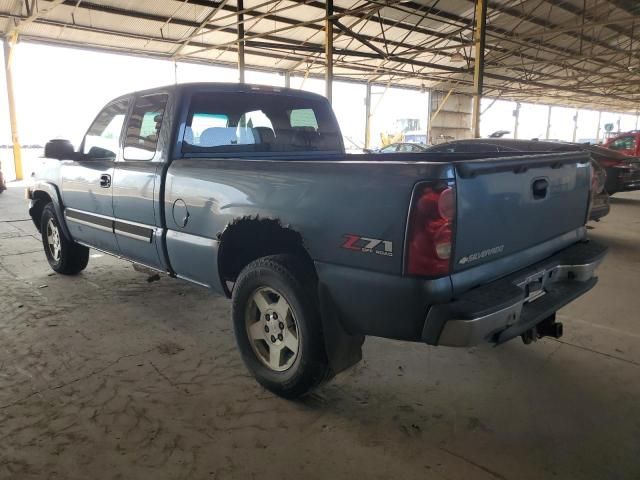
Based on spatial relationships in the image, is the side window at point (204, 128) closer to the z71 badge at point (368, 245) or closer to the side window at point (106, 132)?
the side window at point (106, 132)

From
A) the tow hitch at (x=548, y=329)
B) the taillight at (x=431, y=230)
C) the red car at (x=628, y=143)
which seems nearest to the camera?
the taillight at (x=431, y=230)

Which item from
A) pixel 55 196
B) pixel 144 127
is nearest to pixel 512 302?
pixel 144 127

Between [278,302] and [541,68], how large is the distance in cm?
2575

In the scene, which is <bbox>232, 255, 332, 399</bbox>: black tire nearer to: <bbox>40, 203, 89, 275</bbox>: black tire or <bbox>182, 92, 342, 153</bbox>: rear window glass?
<bbox>182, 92, 342, 153</bbox>: rear window glass

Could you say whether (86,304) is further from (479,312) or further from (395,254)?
(479,312)

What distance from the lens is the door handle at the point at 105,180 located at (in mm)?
3834

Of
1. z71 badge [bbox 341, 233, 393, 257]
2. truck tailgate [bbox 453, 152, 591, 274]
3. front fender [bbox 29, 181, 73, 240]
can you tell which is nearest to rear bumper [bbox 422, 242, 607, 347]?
truck tailgate [bbox 453, 152, 591, 274]

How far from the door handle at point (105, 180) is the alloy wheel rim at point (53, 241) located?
4.65ft

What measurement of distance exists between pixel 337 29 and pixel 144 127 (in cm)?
1335

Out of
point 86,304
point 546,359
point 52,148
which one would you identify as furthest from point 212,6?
point 546,359

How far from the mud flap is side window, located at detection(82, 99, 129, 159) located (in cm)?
251

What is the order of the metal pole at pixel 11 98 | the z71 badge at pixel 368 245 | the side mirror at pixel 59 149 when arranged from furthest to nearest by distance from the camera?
1. the metal pole at pixel 11 98
2. the side mirror at pixel 59 149
3. the z71 badge at pixel 368 245

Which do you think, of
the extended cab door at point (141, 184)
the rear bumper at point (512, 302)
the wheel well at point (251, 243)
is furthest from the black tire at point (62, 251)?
the rear bumper at point (512, 302)

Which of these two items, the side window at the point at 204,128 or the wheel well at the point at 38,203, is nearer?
the side window at the point at 204,128
